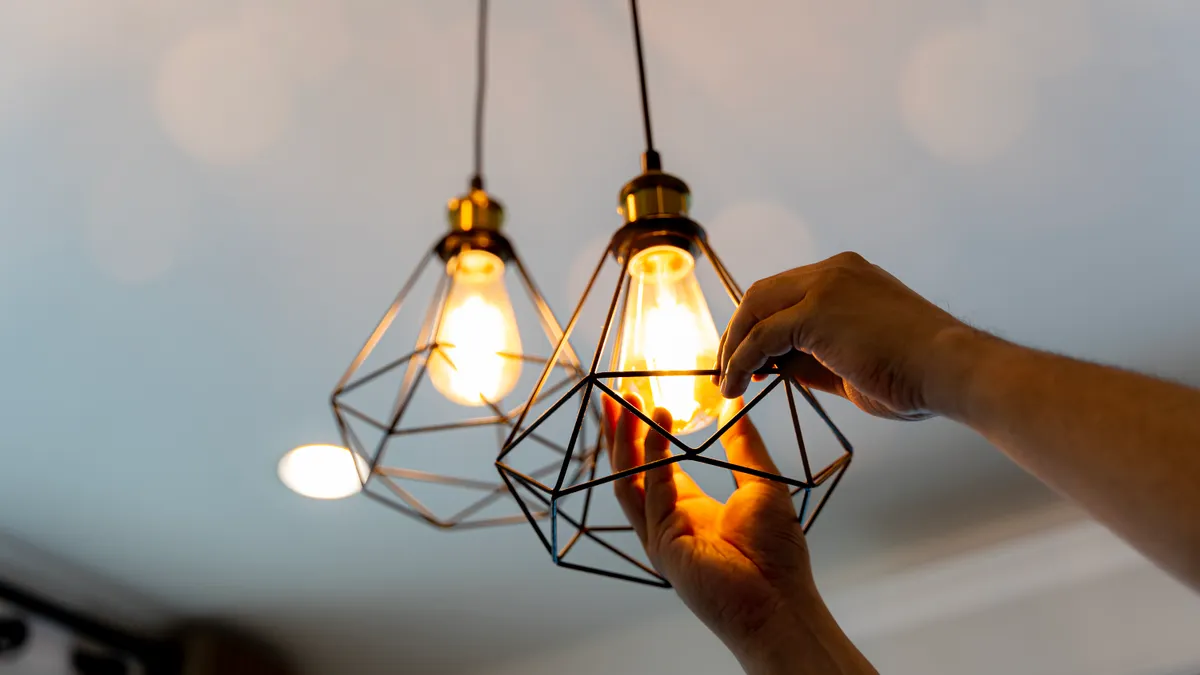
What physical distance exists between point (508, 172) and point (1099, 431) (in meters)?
0.75

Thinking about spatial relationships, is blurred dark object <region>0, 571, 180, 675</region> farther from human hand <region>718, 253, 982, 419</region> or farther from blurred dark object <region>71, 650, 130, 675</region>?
human hand <region>718, 253, 982, 419</region>

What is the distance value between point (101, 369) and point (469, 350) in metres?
0.90

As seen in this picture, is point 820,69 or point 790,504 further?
point 820,69

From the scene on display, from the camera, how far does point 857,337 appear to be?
472 mm

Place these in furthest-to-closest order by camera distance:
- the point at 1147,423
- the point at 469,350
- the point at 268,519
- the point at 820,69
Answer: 1. the point at 268,519
2. the point at 820,69
3. the point at 469,350
4. the point at 1147,423

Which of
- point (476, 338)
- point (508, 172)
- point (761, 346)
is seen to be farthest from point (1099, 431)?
point (508, 172)

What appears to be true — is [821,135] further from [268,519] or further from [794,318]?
[268,519]

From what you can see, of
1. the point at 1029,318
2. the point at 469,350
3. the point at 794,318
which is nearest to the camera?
the point at 794,318

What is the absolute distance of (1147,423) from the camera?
0.37 meters

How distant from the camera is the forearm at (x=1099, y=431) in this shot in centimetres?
35

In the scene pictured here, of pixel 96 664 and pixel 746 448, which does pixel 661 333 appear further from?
pixel 96 664

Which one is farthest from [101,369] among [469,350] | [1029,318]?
[1029,318]

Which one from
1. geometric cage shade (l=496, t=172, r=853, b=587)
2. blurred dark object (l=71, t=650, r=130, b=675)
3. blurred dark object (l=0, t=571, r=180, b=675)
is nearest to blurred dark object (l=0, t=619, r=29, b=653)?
blurred dark object (l=0, t=571, r=180, b=675)

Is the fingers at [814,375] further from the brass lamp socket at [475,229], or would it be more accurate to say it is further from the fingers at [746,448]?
the brass lamp socket at [475,229]
